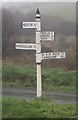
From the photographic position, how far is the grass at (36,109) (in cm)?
589

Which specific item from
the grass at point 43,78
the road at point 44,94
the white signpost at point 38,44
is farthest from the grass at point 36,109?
the grass at point 43,78

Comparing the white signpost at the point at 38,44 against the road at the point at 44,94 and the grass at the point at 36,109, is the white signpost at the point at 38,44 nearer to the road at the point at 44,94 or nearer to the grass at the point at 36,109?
→ the grass at the point at 36,109

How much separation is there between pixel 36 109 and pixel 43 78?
11.3 ft

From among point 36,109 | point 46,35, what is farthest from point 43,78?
point 36,109

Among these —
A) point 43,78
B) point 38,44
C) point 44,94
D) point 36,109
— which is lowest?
point 36,109

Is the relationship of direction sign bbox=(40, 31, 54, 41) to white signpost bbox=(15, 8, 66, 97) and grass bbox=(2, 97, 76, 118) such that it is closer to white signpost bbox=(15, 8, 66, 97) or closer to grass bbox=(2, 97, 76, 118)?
white signpost bbox=(15, 8, 66, 97)

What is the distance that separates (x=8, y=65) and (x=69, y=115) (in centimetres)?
473

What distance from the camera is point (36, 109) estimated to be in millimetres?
6191

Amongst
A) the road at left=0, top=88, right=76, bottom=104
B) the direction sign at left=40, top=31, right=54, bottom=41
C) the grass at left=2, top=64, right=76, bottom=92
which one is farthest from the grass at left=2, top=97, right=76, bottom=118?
the grass at left=2, top=64, right=76, bottom=92

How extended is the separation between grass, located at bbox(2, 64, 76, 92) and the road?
0.49 metres

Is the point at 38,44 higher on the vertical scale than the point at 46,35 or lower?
lower

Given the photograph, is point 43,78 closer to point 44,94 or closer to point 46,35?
point 44,94

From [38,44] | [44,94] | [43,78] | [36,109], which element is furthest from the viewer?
[43,78]

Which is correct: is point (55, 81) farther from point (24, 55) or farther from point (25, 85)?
point (24, 55)
